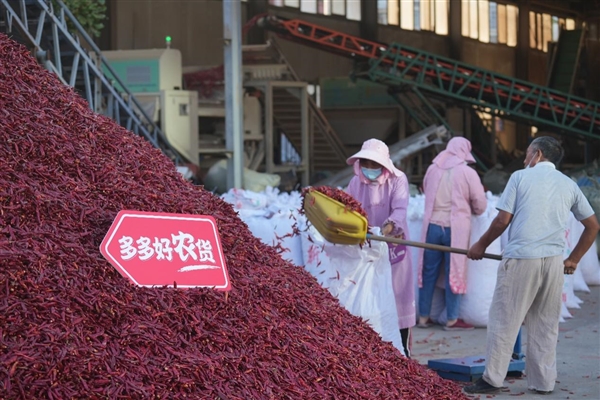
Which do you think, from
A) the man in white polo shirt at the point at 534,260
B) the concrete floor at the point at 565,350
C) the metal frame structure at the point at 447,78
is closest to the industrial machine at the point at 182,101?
the metal frame structure at the point at 447,78

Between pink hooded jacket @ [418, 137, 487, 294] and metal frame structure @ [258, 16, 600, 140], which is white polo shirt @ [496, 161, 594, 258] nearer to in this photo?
pink hooded jacket @ [418, 137, 487, 294]

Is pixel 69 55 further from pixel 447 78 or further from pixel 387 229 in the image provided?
pixel 447 78

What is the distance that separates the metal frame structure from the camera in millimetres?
17094

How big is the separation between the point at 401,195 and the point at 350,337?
4.98 ft

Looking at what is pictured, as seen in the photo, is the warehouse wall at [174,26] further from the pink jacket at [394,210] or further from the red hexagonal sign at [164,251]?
the red hexagonal sign at [164,251]

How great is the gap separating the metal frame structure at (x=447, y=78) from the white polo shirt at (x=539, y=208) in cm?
1218

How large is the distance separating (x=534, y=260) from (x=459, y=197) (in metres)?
2.25

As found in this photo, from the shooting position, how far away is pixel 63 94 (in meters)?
4.20

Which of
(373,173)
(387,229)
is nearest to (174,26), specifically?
(373,173)

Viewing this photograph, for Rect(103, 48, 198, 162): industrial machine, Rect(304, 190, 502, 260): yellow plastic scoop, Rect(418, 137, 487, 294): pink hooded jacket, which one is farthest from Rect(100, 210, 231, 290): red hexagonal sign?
Rect(103, 48, 198, 162): industrial machine

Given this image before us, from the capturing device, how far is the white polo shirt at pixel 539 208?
4793 millimetres

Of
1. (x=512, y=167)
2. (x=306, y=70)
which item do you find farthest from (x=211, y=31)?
(x=512, y=167)

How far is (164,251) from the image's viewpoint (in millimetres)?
3523

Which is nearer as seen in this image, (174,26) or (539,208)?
(539,208)
